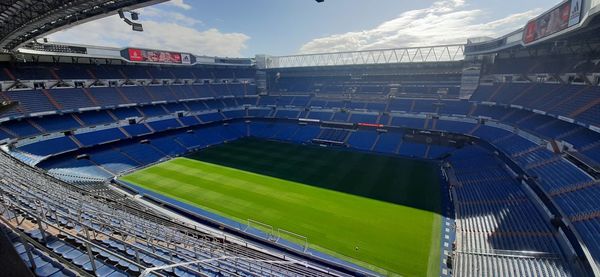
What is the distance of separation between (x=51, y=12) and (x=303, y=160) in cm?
2784

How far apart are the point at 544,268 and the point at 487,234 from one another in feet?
14.0

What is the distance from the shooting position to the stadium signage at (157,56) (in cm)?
4128

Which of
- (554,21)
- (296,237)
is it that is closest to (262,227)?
(296,237)

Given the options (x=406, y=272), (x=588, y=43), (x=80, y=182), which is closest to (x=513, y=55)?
(x=588, y=43)

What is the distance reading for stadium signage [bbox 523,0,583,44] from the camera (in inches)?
705

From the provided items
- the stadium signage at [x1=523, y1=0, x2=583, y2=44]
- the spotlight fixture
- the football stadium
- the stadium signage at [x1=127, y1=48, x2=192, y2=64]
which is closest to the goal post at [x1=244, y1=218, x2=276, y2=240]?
the football stadium

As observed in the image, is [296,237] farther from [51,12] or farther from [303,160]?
[51,12]

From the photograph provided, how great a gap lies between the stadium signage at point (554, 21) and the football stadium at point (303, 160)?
197mm

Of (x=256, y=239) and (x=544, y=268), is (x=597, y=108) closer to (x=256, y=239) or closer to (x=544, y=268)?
(x=544, y=268)

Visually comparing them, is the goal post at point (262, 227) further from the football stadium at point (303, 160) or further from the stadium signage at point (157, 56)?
the stadium signage at point (157, 56)

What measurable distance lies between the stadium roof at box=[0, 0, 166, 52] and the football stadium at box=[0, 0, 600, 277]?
13 cm

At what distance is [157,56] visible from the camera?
1746 inches

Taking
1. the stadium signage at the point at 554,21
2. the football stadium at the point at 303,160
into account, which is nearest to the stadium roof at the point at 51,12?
the football stadium at the point at 303,160

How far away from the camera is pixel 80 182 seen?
27.1 m
